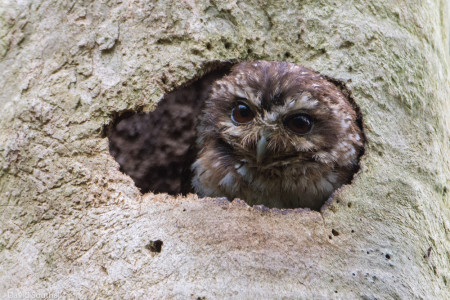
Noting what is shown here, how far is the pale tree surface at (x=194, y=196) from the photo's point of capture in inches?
82.0

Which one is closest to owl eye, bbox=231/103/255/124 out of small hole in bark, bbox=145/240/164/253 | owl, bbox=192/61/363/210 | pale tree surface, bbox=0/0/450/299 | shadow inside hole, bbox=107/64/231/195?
owl, bbox=192/61/363/210

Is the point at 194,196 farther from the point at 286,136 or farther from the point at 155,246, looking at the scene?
the point at 286,136

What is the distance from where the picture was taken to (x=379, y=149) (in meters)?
2.58

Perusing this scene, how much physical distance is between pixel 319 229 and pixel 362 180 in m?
0.39

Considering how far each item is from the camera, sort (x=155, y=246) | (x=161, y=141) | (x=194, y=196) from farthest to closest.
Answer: (x=161, y=141) < (x=194, y=196) < (x=155, y=246)

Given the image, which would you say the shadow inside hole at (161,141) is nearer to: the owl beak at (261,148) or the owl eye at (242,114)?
the owl eye at (242,114)

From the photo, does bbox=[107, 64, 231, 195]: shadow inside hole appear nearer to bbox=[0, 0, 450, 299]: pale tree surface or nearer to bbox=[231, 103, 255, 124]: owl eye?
bbox=[231, 103, 255, 124]: owl eye

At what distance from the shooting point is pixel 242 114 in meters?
3.05

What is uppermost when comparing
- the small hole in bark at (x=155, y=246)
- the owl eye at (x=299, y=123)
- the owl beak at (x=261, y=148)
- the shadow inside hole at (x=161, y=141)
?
the small hole in bark at (x=155, y=246)

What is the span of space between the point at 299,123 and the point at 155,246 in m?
1.18

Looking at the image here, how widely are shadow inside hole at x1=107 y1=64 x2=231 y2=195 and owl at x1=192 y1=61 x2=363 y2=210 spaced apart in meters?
0.90

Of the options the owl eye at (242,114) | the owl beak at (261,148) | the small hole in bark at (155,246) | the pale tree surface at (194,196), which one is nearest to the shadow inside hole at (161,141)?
the owl eye at (242,114)

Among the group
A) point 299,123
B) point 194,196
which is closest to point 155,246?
point 194,196

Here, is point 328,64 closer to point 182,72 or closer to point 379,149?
point 379,149
